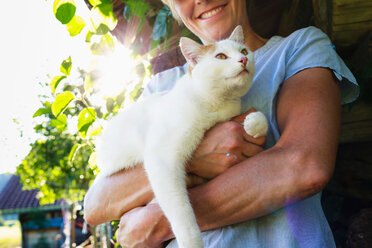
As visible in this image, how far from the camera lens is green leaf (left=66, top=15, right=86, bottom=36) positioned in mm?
1275

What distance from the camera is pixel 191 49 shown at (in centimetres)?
103

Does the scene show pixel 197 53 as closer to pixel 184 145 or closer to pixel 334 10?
pixel 184 145

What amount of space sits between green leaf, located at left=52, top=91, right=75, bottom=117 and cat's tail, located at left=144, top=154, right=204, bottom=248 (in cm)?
63

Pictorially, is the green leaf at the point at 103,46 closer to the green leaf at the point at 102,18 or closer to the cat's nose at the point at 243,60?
the green leaf at the point at 102,18

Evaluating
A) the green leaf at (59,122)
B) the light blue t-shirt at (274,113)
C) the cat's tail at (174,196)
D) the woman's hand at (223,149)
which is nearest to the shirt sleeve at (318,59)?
the light blue t-shirt at (274,113)

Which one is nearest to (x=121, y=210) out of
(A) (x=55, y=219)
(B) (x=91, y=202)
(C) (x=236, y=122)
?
(B) (x=91, y=202)

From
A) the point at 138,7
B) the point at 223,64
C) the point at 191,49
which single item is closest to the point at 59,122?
the point at 138,7

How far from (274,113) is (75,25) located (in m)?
0.94

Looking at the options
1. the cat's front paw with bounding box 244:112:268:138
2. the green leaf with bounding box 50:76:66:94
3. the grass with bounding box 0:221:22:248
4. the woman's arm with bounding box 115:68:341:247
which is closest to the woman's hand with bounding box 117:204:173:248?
the woman's arm with bounding box 115:68:341:247

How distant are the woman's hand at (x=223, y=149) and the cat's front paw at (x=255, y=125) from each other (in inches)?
0.9

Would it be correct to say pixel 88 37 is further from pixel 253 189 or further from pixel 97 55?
pixel 253 189

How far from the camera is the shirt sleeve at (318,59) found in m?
0.89

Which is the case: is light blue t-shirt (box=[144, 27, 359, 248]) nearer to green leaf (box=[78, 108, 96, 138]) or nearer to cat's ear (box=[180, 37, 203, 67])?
cat's ear (box=[180, 37, 203, 67])

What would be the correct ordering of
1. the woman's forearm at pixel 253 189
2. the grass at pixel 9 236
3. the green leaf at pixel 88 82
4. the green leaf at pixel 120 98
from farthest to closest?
1. the grass at pixel 9 236
2. the green leaf at pixel 120 98
3. the green leaf at pixel 88 82
4. the woman's forearm at pixel 253 189
